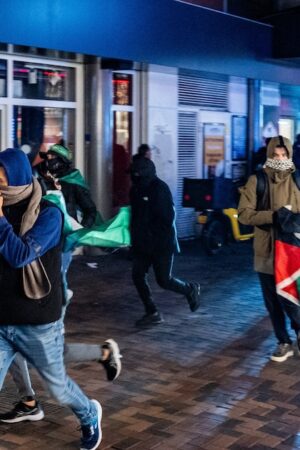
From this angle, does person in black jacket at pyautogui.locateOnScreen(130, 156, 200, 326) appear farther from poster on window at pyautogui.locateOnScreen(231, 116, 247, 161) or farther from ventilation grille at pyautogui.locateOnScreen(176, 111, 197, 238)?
poster on window at pyautogui.locateOnScreen(231, 116, 247, 161)

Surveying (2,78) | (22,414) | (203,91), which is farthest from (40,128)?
(22,414)

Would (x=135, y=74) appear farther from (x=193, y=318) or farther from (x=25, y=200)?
(x=25, y=200)

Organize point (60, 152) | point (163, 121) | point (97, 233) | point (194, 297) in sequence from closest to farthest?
point (97, 233) → point (60, 152) → point (194, 297) → point (163, 121)

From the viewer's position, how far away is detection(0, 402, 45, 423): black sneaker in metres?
5.59

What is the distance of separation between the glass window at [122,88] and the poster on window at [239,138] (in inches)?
128

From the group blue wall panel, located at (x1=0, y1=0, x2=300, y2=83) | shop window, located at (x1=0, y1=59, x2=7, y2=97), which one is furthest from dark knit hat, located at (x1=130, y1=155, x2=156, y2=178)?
shop window, located at (x1=0, y1=59, x2=7, y2=97)

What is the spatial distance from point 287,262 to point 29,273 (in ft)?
9.53

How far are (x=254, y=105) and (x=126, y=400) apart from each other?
38.3 ft

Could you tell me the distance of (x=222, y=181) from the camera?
1352cm

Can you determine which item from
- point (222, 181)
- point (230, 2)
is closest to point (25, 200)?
point (222, 181)

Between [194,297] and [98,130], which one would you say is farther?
[98,130]

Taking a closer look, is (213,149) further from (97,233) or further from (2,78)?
(97,233)

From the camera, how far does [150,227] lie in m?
8.27

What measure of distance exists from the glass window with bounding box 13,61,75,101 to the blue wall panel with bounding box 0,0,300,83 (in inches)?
49.8
